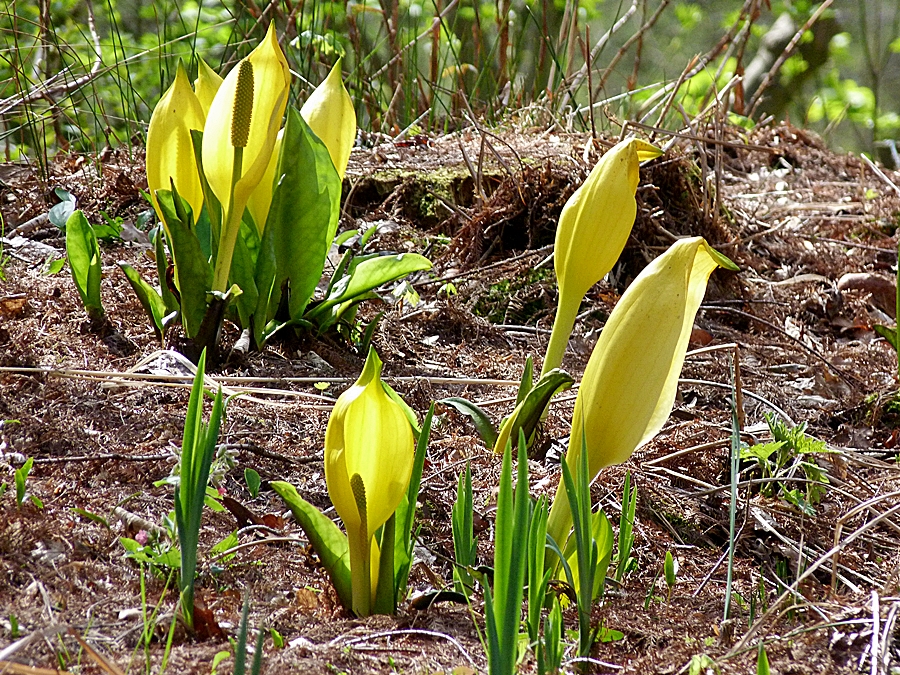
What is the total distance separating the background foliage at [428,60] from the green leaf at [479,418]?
0.85 m

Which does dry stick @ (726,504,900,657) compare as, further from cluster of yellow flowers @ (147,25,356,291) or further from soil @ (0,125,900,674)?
cluster of yellow flowers @ (147,25,356,291)

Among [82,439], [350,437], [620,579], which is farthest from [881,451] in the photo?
[82,439]

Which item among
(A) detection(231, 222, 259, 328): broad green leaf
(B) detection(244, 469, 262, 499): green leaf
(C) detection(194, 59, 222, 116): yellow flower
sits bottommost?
(B) detection(244, 469, 262, 499): green leaf

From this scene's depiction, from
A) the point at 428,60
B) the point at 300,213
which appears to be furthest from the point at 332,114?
the point at 428,60

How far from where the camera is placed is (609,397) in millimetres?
1066

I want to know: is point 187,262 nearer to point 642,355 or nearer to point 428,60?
point 642,355

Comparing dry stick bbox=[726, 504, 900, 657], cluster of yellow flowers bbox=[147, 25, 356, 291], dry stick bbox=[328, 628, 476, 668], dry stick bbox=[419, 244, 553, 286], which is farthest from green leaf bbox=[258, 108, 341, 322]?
dry stick bbox=[726, 504, 900, 657]

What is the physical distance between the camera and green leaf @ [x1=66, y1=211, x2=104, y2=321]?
1.69 metres

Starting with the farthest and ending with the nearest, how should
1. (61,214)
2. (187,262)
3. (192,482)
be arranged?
(61,214)
(187,262)
(192,482)

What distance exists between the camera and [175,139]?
1623 millimetres

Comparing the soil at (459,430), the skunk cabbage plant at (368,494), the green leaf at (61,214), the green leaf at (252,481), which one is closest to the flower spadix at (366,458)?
the skunk cabbage plant at (368,494)

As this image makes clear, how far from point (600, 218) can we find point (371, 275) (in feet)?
2.12

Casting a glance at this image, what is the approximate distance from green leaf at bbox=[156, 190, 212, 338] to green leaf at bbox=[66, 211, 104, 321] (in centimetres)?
18

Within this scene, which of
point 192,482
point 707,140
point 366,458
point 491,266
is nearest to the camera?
point 192,482
